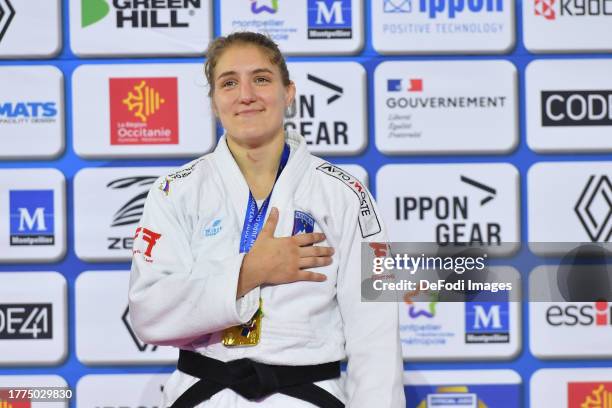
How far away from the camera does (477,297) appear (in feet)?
8.93

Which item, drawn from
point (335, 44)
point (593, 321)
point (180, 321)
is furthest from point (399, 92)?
point (180, 321)

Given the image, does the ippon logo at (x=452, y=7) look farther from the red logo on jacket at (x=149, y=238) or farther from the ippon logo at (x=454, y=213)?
the red logo on jacket at (x=149, y=238)

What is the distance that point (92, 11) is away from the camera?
2.69m

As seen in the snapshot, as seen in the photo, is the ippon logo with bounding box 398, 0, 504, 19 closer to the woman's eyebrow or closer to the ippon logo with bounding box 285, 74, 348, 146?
the ippon logo with bounding box 285, 74, 348, 146

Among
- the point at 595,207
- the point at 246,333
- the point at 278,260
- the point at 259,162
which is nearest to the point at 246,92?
the point at 259,162

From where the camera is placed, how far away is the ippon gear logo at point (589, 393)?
2740 millimetres

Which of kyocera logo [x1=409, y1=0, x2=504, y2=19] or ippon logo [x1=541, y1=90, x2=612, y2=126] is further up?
kyocera logo [x1=409, y1=0, x2=504, y2=19]

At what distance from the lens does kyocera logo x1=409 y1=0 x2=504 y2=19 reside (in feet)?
8.84

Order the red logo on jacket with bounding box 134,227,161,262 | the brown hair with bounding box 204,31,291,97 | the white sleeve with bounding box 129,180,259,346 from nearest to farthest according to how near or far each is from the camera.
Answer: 1. the white sleeve with bounding box 129,180,259,346
2. the red logo on jacket with bounding box 134,227,161,262
3. the brown hair with bounding box 204,31,291,97

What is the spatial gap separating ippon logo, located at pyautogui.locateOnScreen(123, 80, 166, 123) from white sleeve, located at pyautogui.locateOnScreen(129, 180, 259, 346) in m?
0.86

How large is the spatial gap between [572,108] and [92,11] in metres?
1.80

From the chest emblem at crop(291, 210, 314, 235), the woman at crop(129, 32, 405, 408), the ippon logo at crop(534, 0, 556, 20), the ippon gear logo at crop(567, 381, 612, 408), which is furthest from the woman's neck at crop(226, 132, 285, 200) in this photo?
the ippon gear logo at crop(567, 381, 612, 408)

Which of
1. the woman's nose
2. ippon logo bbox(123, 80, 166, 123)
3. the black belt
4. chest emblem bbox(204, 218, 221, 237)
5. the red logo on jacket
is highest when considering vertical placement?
ippon logo bbox(123, 80, 166, 123)

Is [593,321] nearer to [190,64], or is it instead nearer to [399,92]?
[399,92]
